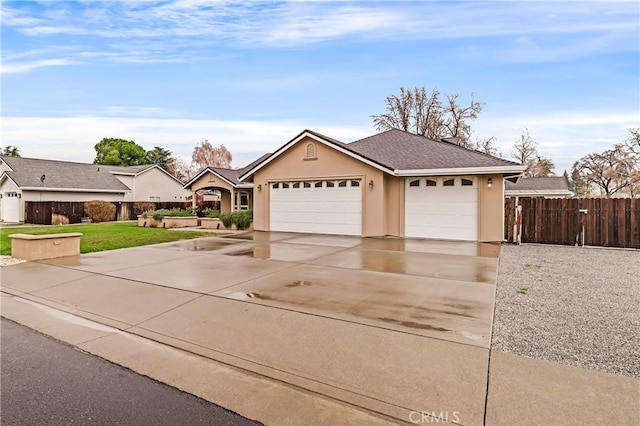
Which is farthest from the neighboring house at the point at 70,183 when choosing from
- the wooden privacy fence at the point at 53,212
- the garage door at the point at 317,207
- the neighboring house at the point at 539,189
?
the neighboring house at the point at 539,189

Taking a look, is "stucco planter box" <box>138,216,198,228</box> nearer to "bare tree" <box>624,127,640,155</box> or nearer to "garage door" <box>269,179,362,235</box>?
"garage door" <box>269,179,362,235</box>

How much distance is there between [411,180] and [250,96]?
1180cm

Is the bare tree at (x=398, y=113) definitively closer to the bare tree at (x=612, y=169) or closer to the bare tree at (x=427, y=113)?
the bare tree at (x=427, y=113)

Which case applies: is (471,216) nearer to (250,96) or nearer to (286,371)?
(286,371)

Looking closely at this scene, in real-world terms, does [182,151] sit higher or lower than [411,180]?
higher

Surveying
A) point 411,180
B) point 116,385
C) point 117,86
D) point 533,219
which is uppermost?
point 117,86

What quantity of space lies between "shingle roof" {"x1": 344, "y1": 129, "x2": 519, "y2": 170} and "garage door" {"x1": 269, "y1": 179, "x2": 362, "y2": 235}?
190 cm

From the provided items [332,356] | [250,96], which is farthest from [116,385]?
[250,96]

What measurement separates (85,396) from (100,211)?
26.3 m

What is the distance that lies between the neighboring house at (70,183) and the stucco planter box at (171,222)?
10.9 metres

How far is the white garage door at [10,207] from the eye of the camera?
25.0m

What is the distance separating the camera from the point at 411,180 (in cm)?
1416

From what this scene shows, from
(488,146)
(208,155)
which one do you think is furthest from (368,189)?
(208,155)

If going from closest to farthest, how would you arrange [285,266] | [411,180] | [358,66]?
[285,266] → [411,180] → [358,66]
